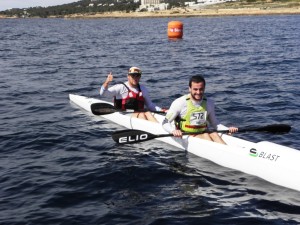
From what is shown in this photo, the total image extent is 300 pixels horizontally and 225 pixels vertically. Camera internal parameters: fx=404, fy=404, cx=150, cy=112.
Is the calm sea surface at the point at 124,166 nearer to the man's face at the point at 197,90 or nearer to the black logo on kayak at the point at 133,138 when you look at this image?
the black logo on kayak at the point at 133,138

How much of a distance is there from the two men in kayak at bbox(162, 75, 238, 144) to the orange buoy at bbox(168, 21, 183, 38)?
1330 inches

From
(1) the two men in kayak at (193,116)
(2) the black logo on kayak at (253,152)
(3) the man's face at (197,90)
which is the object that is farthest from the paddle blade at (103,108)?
(2) the black logo on kayak at (253,152)

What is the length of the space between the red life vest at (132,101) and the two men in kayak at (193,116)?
2.22 metres

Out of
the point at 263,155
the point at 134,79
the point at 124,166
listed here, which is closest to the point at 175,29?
the point at 134,79

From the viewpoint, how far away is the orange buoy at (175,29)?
4184 cm

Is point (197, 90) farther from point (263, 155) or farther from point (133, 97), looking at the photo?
point (133, 97)

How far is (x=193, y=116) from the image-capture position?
8.93 m

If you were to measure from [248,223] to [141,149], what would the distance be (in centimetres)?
417

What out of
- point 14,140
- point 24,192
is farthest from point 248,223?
point 14,140

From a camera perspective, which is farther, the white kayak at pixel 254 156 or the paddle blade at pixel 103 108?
the paddle blade at pixel 103 108

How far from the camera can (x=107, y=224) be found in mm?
6434

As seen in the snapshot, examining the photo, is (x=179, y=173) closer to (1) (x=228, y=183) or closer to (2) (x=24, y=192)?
(1) (x=228, y=183)

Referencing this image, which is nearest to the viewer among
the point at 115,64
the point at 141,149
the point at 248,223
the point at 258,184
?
the point at 248,223

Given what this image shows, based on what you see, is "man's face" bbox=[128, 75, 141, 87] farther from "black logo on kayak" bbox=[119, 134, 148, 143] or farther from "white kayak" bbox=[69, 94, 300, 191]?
"black logo on kayak" bbox=[119, 134, 148, 143]
